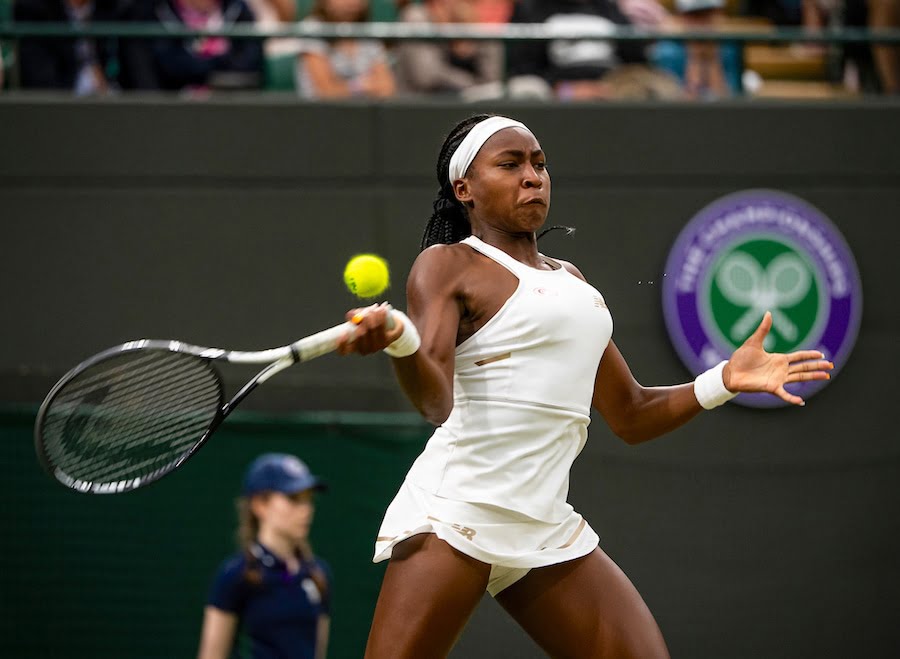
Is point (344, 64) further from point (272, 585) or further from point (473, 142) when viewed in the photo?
point (473, 142)

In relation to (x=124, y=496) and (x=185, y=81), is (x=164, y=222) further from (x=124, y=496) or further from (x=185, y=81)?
(x=124, y=496)

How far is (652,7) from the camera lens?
730cm

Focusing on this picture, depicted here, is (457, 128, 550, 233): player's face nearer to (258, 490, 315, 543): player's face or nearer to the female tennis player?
the female tennis player

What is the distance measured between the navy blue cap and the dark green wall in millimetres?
1367

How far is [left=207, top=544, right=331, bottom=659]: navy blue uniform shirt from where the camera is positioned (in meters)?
4.34

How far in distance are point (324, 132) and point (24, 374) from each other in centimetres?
177

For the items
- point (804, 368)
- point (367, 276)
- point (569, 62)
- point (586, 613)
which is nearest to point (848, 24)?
point (569, 62)

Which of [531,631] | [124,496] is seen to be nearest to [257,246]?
[124,496]

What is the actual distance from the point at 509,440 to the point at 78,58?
4115mm

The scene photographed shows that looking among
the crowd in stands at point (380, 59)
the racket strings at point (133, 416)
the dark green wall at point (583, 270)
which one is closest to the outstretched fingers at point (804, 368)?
the racket strings at point (133, 416)

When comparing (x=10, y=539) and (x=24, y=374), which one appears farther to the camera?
(x=24, y=374)

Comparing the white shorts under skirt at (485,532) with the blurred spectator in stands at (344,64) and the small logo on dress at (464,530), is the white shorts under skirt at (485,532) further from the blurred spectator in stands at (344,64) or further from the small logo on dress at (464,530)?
the blurred spectator in stands at (344,64)

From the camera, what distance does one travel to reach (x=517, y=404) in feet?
10.1

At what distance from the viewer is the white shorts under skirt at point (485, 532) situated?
3043mm
